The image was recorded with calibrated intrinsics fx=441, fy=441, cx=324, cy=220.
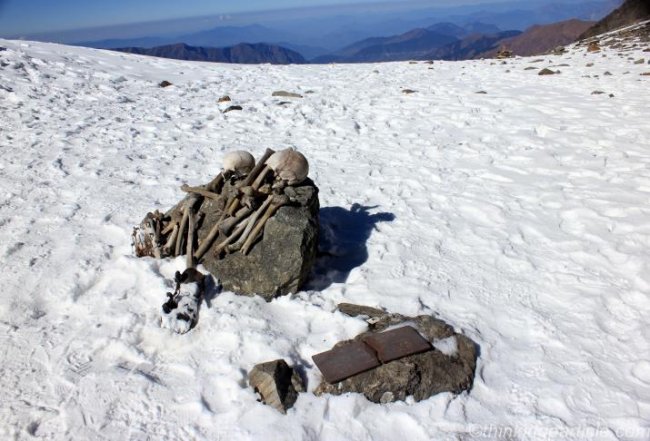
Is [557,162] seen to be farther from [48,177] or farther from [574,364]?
[48,177]

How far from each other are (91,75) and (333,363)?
12014 millimetres

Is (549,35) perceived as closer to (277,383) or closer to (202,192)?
(202,192)

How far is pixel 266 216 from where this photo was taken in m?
4.45

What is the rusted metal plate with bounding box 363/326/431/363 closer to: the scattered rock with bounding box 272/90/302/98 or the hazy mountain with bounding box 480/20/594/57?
the scattered rock with bounding box 272/90/302/98

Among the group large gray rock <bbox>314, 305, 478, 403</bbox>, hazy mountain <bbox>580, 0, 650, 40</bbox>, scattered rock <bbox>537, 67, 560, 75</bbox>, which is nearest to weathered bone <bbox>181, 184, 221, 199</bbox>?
large gray rock <bbox>314, 305, 478, 403</bbox>

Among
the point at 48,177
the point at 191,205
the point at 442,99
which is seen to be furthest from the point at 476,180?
the point at 48,177

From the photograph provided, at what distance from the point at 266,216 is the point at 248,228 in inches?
8.6

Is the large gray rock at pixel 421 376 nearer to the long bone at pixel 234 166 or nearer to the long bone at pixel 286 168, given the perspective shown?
the long bone at pixel 286 168

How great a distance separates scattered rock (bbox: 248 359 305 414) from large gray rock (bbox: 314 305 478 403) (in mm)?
187

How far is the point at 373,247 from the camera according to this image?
5.34 m

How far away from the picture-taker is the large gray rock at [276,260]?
168 inches

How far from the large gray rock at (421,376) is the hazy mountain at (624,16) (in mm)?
37189

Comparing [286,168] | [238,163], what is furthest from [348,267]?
[238,163]

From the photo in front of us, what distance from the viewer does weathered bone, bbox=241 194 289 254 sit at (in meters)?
4.37
